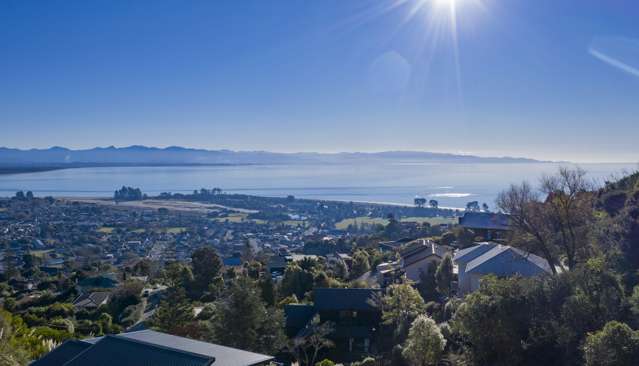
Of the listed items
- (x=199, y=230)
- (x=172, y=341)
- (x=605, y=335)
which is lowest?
(x=199, y=230)

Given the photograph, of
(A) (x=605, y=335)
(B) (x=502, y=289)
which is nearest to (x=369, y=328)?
(B) (x=502, y=289)

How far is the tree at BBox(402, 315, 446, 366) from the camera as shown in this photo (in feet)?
39.0

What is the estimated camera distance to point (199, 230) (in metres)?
77.3

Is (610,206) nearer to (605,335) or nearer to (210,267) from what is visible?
(605,335)

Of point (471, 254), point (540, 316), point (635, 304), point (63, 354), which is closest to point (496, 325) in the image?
point (540, 316)

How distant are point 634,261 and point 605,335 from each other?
18.4 feet

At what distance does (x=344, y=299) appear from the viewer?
1814cm

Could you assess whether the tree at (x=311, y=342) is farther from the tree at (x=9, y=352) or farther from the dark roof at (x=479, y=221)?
the dark roof at (x=479, y=221)

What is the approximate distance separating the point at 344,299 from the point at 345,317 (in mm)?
639

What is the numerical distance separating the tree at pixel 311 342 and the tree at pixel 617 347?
334 inches

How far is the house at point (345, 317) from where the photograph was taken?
56.1 feet

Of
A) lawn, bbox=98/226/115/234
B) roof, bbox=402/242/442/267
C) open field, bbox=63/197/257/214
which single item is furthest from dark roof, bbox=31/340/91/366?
open field, bbox=63/197/257/214

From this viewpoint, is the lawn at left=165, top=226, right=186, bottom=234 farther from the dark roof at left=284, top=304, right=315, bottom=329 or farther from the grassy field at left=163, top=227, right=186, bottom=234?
the dark roof at left=284, top=304, right=315, bottom=329

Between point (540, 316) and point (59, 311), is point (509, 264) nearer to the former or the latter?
point (540, 316)
